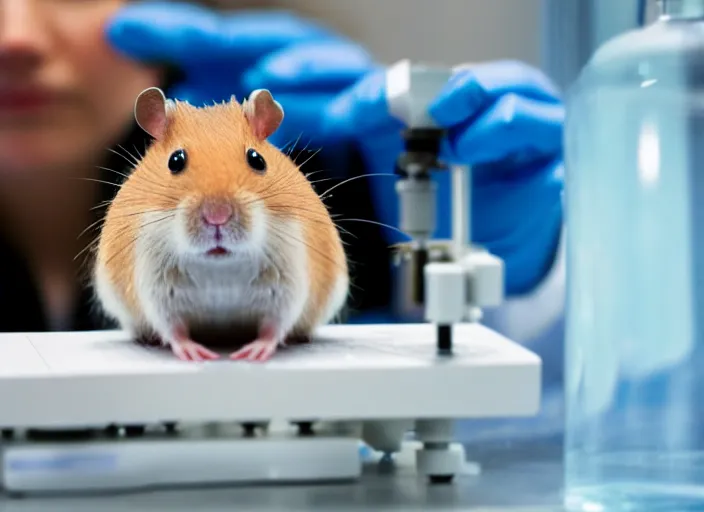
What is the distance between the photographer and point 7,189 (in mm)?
1097

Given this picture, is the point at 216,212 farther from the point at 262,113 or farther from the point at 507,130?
the point at 507,130

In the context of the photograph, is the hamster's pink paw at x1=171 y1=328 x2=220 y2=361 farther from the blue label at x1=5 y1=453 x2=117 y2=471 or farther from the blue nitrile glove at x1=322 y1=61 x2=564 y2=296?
the blue nitrile glove at x1=322 y1=61 x2=564 y2=296

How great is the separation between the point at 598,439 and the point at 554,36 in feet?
1.67

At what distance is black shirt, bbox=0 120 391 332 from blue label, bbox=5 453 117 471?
0.18 meters

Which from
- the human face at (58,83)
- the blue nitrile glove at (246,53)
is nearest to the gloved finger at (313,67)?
the blue nitrile glove at (246,53)

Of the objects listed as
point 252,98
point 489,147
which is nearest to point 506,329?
point 489,147

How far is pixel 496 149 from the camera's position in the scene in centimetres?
92

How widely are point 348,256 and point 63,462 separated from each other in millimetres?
293

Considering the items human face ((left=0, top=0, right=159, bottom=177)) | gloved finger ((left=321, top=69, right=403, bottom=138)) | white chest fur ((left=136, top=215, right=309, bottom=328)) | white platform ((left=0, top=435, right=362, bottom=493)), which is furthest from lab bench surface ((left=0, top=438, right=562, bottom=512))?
human face ((left=0, top=0, right=159, bottom=177))

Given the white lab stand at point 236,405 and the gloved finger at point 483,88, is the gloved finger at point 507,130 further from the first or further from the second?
the white lab stand at point 236,405

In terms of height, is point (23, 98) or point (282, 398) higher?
point (23, 98)

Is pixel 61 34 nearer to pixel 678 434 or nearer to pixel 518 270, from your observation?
pixel 518 270

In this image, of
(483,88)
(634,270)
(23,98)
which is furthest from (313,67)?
(634,270)

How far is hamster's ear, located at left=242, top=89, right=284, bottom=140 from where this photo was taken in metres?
0.72
